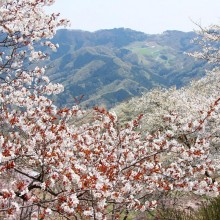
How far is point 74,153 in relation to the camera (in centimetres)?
974

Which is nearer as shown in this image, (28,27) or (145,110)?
(28,27)

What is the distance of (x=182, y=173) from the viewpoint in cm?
840

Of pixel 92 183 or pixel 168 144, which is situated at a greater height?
pixel 168 144

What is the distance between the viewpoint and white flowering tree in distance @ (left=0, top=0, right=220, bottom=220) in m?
6.66

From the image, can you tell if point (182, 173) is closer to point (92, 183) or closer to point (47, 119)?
point (92, 183)

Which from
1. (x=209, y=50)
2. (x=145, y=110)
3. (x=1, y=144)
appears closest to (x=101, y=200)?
(x=1, y=144)

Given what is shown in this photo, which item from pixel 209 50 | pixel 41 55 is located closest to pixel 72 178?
pixel 41 55

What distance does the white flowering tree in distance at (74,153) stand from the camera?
666 centimetres

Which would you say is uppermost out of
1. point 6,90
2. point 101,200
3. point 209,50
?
point 209,50

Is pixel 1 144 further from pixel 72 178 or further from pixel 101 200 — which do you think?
pixel 101 200

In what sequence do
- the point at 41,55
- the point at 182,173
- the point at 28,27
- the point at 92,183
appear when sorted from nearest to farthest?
1. the point at 92,183
2. the point at 182,173
3. the point at 28,27
4. the point at 41,55

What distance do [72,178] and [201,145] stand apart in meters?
4.05

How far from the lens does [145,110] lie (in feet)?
142

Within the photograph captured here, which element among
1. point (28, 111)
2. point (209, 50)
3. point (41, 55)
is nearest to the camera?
point (28, 111)
